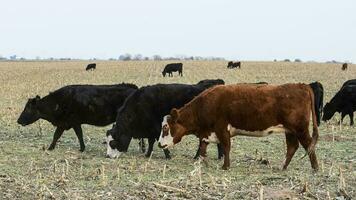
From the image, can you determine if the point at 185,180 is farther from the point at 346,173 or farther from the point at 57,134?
the point at 57,134

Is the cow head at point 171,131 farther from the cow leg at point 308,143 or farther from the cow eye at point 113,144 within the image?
the cow leg at point 308,143

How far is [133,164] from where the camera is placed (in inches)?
439

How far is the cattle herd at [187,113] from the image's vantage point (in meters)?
11.1

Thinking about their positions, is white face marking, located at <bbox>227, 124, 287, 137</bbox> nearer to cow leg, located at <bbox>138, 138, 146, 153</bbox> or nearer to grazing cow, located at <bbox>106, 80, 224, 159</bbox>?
grazing cow, located at <bbox>106, 80, 224, 159</bbox>

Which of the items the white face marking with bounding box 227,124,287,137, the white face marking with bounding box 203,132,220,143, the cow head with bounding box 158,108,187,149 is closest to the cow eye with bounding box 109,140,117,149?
the cow head with bounding box 158,108,187,149

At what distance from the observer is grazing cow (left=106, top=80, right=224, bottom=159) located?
13.4 metres

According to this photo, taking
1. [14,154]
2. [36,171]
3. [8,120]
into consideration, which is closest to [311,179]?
[36,171]

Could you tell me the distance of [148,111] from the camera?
44.1 feet

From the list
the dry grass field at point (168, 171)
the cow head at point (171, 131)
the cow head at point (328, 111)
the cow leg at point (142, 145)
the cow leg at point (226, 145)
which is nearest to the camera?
the dry grass field at point (168, 171)

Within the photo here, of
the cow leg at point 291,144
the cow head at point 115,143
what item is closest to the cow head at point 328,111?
the cow leg at point 291,144

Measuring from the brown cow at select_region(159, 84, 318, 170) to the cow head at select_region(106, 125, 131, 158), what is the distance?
1867mm

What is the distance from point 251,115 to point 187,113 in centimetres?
148

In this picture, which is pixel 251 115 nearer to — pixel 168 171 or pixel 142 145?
→ pixel 168 171

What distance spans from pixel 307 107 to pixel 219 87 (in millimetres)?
1882
